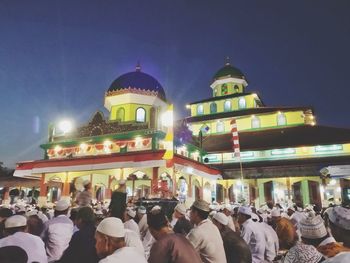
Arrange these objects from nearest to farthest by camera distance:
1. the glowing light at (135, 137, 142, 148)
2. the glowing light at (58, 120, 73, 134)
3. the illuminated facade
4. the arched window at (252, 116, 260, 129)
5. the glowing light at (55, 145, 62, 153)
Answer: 1. the glowing light at (135, 137, 142, 148)
2. the glowing light at (55, 145, 62, 153)
3. the glowing light at (58, 120, 73, 134)
4. the illuminated facade
5. the arched window at (252, 116, 260, 129)

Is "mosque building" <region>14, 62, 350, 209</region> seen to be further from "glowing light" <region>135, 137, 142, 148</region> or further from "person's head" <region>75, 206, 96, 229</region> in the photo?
"person's head" <region>75, 206, 96, 229</region>

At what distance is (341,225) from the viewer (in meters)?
3.08

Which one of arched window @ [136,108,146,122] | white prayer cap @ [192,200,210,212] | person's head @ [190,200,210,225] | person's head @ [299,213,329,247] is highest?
arched window @ [136,108,146,122]

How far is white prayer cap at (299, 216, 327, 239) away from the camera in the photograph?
361 centimetres

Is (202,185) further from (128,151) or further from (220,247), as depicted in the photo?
(220,247)

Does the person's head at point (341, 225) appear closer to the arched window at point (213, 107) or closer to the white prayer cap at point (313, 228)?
the white prayer cap at point (313, 228)

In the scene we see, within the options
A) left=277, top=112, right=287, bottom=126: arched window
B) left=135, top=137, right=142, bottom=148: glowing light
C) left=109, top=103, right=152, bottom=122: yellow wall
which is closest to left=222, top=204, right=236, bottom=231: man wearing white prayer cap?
left=135, top=137, right=142, bottom=148: glowing light

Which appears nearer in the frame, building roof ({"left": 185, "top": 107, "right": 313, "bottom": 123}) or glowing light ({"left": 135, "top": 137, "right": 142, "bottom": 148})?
glowing light ({"left": 135, "top": 137, "right": 142, "bottom": 148})

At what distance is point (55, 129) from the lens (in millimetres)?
26375

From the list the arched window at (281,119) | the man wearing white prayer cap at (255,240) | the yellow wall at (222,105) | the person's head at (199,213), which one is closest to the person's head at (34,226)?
the person's head at (199,213)

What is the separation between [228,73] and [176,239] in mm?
42368

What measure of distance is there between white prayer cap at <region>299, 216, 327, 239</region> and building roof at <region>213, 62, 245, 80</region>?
41.8 metres

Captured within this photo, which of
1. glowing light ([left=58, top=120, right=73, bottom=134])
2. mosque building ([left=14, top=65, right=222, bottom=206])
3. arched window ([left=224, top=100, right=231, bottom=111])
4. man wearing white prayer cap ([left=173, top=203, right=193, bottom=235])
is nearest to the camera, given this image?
man wearing white prayer cap ([left=173, top=203, right=193, bottom=235])

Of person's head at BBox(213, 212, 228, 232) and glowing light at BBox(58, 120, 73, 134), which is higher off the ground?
glowing light at BBox(58, 120, 73, 134)
